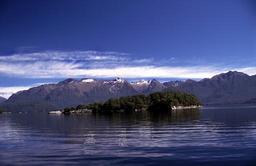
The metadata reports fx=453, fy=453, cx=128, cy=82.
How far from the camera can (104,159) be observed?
4612 centimetres

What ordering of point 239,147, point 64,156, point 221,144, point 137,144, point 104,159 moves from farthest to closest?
point 137,144, point 221,144, point 239,147, point 64,156, point 104,159

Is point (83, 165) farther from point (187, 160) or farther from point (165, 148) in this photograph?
point (165, 148)

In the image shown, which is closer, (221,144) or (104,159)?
(104,159)

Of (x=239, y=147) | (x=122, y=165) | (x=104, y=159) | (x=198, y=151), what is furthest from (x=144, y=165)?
(x=239, y=147)

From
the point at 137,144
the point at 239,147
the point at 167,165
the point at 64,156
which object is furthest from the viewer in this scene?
the point at 137,144

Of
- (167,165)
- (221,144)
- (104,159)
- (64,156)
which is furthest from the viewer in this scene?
(221,144)

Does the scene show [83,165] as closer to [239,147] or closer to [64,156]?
[64,156]

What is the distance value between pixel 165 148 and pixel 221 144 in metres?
7.46

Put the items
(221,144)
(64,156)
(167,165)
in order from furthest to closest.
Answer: (221,144) < (64,156) < (167,165)

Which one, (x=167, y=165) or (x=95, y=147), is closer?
(x=167, y=165)

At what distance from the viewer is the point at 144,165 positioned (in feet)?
139

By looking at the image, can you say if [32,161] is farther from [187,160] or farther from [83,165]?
[187,160]

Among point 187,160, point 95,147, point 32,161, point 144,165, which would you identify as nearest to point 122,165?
point 144,165

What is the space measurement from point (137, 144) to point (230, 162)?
62.6 feet
